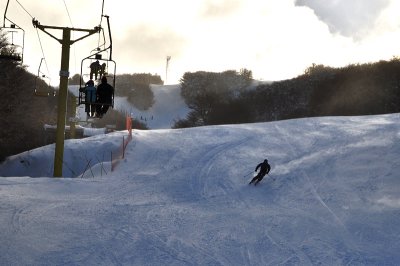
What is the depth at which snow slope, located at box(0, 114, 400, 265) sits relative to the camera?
33.0 feet

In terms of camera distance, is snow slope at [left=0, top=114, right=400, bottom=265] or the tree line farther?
the tree line

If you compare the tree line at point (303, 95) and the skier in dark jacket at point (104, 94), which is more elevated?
the tree line at point (303, 95)

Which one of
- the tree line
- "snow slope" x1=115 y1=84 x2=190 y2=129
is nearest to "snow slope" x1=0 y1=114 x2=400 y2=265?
the tree line

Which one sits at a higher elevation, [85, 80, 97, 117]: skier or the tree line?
the tree line

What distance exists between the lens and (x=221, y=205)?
14664 mm

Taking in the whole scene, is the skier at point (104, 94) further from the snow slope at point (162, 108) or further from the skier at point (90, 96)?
the snow slope at point (162, 108)

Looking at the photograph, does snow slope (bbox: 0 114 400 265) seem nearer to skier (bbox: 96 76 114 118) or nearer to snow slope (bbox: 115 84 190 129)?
skier (bbox: 96 76 114 118)

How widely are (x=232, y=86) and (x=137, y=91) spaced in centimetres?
1559

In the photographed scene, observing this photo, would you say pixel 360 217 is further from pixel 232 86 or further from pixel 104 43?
pixel 232 86

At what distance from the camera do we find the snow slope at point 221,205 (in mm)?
10048

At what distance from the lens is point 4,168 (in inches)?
1161

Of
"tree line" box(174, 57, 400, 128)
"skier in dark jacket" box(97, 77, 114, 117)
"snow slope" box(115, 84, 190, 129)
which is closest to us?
"skier in dark jacket" box(97, 77, 114, 117)

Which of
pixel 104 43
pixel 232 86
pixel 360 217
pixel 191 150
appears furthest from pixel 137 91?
pixel 360 217

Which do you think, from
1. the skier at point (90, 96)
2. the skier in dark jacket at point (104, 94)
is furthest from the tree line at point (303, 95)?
the skier at point (90, 96)
